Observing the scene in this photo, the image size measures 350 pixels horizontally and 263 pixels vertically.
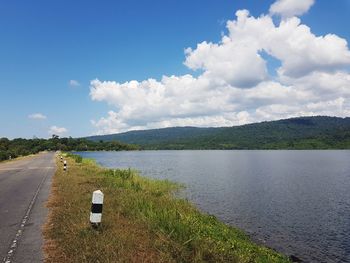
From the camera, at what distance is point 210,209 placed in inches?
1075

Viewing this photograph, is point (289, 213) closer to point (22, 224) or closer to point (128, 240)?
point (128, 240)

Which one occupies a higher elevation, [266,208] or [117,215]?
[117,215]

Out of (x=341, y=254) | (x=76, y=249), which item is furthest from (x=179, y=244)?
(x=341, y=254)

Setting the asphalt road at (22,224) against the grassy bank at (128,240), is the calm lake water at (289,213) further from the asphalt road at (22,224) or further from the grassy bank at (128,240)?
the asphalt road at (22,224)

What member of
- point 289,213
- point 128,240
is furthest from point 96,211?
point 289,213

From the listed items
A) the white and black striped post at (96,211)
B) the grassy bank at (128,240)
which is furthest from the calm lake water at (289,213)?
the white and black striped post at (96,211)

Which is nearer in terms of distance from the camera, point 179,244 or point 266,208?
point 179,244

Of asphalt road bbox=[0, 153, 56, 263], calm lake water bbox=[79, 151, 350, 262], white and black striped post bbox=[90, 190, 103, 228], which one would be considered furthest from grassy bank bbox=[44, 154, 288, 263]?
calm lake water bbox=[79, 151, 350, 262]

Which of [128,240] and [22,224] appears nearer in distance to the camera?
[128,240]

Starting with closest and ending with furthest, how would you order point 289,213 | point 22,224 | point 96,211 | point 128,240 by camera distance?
point 128,240 < point 96,211 < point 22,224 < point 289,213

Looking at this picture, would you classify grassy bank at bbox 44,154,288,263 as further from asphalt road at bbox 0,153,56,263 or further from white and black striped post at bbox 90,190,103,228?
asphalt road at bbox 0,153,56,263

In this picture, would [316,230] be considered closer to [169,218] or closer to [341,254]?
[341,254]

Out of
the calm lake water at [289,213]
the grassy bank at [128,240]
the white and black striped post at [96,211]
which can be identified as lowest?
the calm lake water at [289,213]

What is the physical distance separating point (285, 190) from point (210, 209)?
15.3m
